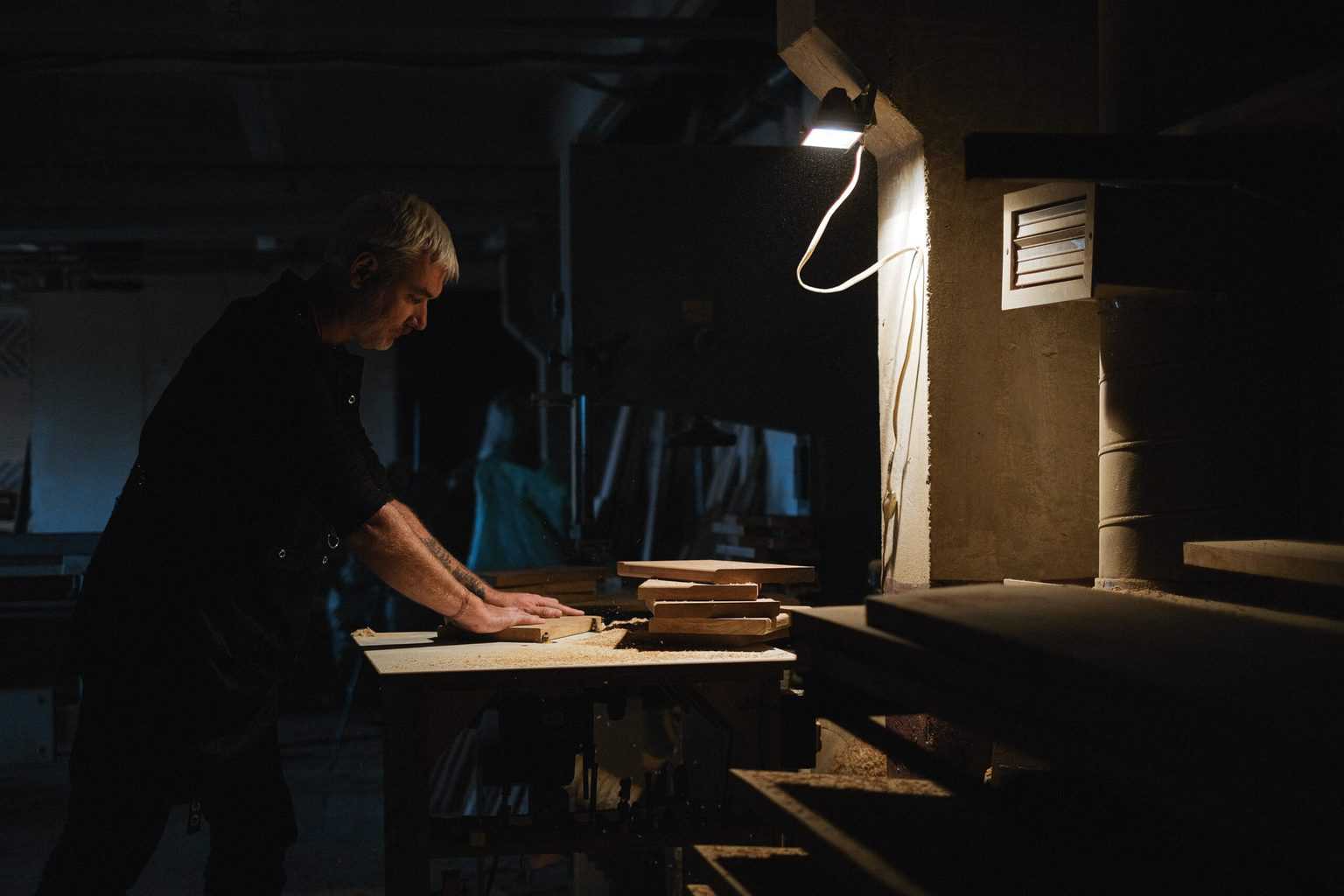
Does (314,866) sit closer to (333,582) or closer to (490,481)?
(490,481)

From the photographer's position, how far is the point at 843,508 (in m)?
4.84

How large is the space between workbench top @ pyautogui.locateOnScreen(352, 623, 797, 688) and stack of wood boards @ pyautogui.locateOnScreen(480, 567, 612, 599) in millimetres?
678

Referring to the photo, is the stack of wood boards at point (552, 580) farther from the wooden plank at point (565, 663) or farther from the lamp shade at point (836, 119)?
the lamp shade at point (836, 119)

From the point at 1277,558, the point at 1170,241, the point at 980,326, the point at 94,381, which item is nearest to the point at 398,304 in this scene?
the point at 980,326

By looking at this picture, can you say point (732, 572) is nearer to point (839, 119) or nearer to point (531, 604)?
point (531, 604)

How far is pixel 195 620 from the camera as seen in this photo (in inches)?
96.1

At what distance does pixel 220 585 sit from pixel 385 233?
86 cm

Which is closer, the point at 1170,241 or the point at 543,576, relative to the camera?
the point at 1170,241

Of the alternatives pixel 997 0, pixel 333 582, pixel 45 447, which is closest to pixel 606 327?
A: pixel 997 0

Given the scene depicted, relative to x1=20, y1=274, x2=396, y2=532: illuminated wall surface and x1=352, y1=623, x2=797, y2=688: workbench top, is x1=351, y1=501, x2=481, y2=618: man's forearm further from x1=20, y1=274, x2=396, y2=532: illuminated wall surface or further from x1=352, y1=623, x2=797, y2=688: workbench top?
x1=20, y1=274, x2=396, y2=532: illuminated wall surface

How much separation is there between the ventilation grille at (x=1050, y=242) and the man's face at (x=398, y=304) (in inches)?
51.4

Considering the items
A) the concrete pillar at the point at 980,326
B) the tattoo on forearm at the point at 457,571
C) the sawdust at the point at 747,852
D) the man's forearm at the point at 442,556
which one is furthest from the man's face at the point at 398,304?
the sawdust at the point at 747,852

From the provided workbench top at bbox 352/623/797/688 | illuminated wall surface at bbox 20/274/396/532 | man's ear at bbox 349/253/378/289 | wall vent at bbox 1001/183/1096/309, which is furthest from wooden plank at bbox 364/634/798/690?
illuminated wall surface at bbox 20/274/396/532

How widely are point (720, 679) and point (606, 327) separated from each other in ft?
8.43
